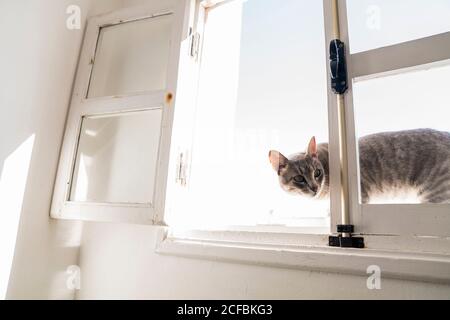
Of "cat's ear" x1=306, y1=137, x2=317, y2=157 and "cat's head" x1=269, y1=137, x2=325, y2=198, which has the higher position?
"cat's ear" x1=306, y1=137, x2=317, y2=157

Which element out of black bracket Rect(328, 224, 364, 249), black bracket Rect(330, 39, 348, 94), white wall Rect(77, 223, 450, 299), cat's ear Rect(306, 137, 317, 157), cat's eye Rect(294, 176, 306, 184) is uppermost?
black bracket Rect(330, 39, 348, 94)

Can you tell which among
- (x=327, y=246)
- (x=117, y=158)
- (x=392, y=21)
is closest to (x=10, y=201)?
(x=117, y=158)

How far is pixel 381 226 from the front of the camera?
0.65m

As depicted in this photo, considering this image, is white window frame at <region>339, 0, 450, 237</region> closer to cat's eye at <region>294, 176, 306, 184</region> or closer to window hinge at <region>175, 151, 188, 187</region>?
cat's eye at <region>294, 176, 306, 184</region>

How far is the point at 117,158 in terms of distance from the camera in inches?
41.3

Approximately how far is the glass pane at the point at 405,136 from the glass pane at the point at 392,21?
119mm

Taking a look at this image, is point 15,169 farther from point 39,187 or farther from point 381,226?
point 381,226

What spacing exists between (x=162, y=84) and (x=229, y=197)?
0.55 meters

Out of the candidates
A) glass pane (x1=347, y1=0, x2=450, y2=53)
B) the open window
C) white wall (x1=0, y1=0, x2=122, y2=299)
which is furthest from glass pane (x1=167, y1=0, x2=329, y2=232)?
white wall (x1=0, y1=0, x2=122, y2=299)

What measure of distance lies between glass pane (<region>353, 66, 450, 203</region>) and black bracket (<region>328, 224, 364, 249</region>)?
12 cm

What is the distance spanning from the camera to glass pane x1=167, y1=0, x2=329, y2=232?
97cm

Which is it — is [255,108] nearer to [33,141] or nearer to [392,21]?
[392,21]

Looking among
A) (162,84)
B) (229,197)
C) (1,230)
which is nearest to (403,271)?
(229,197)

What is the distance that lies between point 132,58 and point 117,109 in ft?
0.94
